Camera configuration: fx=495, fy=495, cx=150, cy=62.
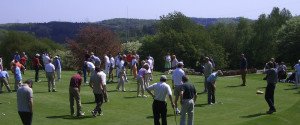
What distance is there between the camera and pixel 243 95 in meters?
32.8

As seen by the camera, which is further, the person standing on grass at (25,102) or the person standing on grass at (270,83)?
the person standing on grass at (270,83)

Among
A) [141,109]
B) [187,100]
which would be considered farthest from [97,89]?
[187,100]

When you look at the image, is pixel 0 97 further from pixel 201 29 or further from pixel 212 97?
pixel 201 29

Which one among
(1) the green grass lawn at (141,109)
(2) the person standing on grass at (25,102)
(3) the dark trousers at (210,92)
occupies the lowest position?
(1) the green grass lawn at (141,109)

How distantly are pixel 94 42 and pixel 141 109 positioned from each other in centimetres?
5108

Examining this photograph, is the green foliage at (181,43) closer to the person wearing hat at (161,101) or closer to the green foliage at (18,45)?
the green foliage at (18,45)

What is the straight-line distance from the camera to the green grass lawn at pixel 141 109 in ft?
76.0

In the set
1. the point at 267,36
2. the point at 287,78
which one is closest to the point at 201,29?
the point at 267,36

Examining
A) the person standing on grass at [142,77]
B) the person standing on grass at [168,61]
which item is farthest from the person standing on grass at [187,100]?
the person standing on grass at [168,61]

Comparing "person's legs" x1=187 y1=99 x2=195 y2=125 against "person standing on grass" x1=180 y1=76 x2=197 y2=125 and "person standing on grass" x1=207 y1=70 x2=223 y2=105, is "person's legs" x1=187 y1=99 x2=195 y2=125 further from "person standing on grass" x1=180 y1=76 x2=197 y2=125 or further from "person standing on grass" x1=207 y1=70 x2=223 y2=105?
"person standing on grass" x1=207 y1=70 x2=223 y2=105

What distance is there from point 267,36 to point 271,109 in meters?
98.8

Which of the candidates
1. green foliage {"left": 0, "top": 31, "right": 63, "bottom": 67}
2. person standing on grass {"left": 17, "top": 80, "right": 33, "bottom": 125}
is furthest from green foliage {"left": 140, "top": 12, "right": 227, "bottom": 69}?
person standing on grass {"left": 17, "top": 80, "right": 33, "bottom": 125}

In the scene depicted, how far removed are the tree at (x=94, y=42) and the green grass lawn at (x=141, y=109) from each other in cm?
3872

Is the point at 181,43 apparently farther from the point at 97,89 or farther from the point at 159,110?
the point at 159,110
